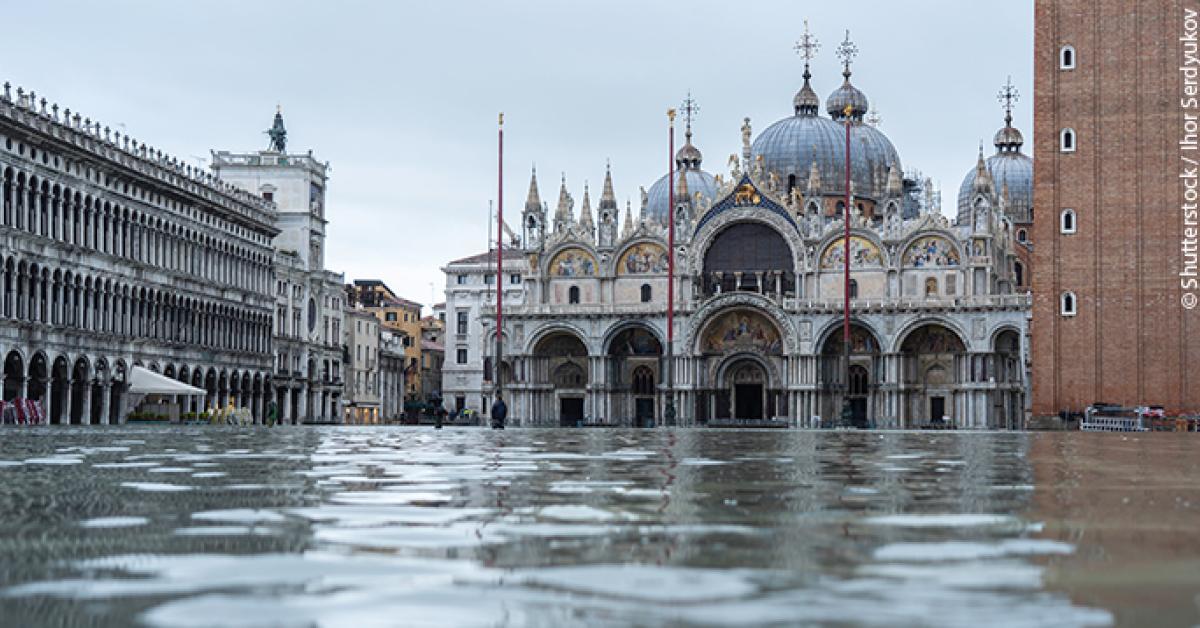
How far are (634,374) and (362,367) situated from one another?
78.5ft

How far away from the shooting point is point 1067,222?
50812mm

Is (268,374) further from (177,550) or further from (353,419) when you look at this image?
(177,550)

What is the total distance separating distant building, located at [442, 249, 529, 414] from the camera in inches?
3863

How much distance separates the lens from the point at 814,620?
3.72 m

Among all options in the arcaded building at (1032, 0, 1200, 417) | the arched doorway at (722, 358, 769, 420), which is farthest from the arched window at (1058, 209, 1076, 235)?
the arched doorway at (722, 358, 769, 420)

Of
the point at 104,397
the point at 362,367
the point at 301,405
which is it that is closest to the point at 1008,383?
the point at 301,405

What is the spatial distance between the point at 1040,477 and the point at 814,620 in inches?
329

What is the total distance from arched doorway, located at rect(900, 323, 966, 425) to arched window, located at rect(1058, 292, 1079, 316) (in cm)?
1619

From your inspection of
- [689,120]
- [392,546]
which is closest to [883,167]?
[689,120]

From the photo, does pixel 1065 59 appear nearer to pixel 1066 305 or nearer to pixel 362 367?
pixel 1066 305

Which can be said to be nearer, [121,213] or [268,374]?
[121,213]

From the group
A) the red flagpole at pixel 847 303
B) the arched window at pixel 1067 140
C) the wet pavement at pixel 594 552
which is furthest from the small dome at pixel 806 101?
the wet pavement at pixel 594 552

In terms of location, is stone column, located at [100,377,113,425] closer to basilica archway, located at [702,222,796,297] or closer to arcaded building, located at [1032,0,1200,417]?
basilica archway, located at [702,222,796,297]

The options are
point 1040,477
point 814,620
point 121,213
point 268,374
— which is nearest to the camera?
point 814,620
